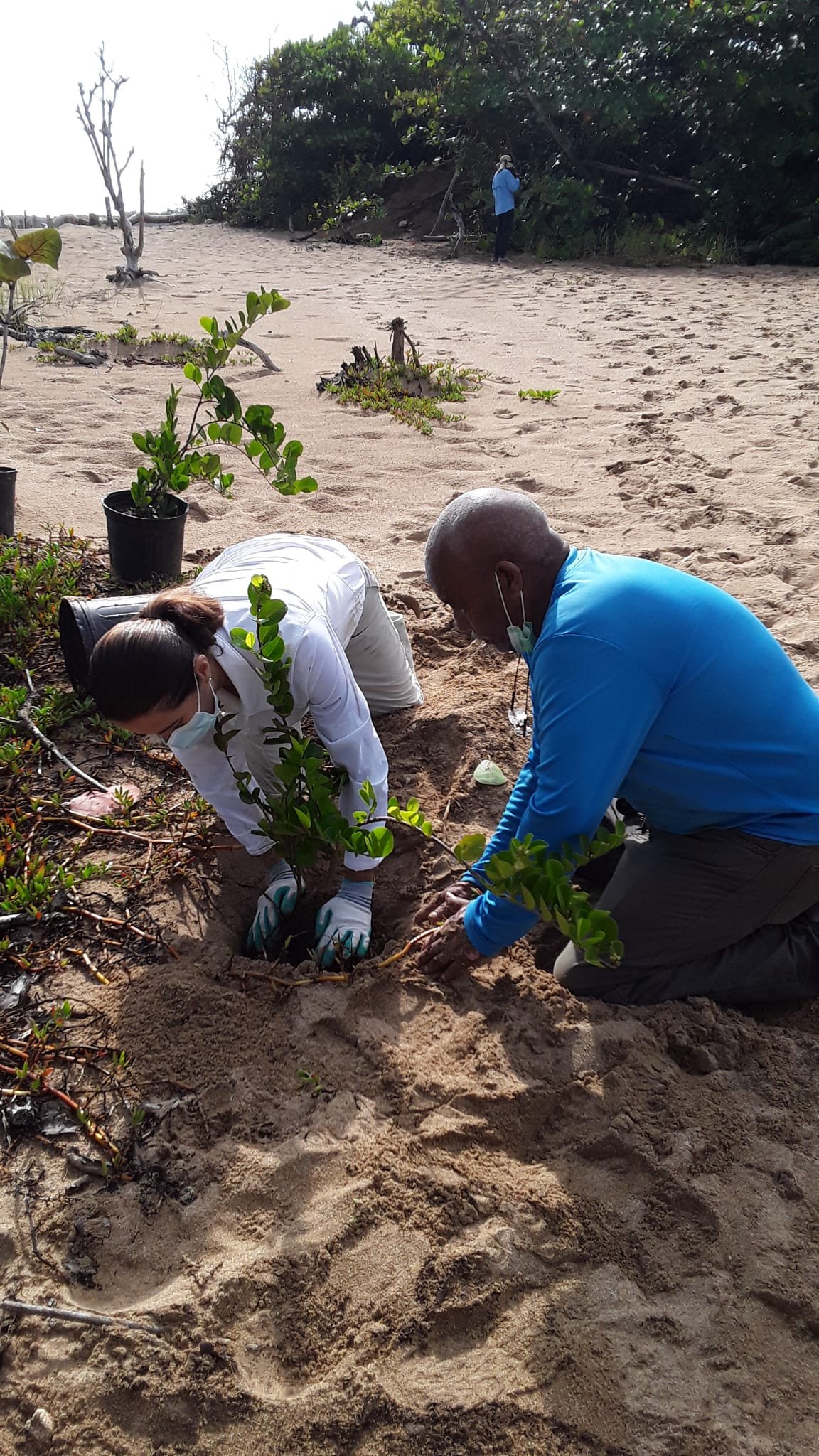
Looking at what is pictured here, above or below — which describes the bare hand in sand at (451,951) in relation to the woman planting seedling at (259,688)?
below

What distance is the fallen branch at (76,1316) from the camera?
5.24 ft

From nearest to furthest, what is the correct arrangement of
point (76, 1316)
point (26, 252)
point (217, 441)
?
point (76, 1316)
point (217, 441)
point (26, 252)

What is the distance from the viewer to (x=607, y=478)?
16.0 feet

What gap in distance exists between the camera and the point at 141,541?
3723mm

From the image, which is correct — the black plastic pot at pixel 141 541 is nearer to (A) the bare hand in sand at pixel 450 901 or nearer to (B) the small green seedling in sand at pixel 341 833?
(B) the small green seedling in sand at pixel 341 833

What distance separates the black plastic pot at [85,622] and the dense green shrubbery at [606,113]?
1101 centimetres

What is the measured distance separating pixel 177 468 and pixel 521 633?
81.3 inches

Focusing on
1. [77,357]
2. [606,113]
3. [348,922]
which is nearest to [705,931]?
[348,922]

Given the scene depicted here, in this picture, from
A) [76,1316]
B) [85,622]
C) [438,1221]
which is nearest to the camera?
[76,1316]

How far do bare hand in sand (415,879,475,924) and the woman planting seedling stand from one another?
7.3 inches

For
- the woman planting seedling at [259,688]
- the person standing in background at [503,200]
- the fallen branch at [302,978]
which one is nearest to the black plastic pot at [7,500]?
the woman planting seedling at [259,688]

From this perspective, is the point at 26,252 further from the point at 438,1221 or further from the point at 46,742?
the point at 438,1221

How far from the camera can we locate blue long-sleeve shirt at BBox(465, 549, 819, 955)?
1750mm

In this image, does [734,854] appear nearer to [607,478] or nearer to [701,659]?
[701,659]
